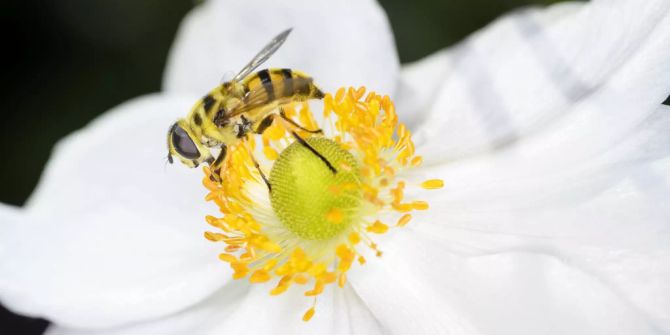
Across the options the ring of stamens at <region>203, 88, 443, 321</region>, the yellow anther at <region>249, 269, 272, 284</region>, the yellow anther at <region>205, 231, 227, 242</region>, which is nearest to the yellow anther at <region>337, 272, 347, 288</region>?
the ring of stamens at <region>203, 88, 443, 321</region>

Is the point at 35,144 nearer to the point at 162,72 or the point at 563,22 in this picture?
the point at 162,72

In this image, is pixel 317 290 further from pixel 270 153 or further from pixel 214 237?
pixel 270 153

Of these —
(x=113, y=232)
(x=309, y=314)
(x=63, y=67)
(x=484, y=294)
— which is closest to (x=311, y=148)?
(x=309, y=314)

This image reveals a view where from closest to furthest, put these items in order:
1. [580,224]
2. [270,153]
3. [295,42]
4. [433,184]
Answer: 1. [580,224]
2. [433,184]
3. [270,153]
4. [295,42]

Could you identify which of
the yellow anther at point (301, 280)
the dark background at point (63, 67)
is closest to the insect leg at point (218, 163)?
the yellow anther at point (301, 280)

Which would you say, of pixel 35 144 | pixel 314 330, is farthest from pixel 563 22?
pixel 35 144

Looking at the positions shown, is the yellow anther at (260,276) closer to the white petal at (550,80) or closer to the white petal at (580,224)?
the white petal at (580,224)

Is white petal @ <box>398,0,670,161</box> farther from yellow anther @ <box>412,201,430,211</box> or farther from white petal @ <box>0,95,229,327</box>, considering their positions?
white petal @ <box>0,95,229,327</box>
